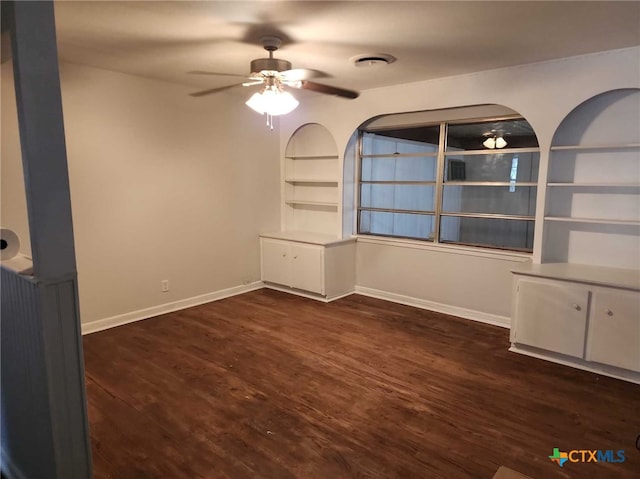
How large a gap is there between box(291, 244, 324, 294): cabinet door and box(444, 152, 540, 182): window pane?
5.64ft

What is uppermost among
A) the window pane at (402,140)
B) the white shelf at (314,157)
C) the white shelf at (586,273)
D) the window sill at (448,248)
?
the window pane at (402,140)

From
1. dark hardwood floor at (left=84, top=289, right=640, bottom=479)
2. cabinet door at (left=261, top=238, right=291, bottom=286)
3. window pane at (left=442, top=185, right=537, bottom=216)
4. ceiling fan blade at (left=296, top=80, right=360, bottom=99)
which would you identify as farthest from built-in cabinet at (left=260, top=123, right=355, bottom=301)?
ceiling fan blade at (left=296, top=80, right=360, bottom=99)

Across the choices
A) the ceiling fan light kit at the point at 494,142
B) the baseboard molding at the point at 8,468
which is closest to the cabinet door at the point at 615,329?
the ceiling fan light kit at the point at 494,142

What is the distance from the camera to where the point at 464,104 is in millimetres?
4125

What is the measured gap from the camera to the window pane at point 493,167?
13.3 ft

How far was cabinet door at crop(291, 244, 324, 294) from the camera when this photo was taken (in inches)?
194

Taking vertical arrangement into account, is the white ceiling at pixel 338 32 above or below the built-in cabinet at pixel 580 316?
above

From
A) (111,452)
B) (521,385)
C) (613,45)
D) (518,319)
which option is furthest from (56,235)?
(613,45)

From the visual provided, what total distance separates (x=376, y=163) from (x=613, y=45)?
2635 mm

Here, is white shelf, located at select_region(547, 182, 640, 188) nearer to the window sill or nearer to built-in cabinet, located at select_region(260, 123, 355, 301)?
the window sill

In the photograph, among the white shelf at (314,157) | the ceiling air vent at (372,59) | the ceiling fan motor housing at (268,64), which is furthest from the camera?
the white shelf at (314,157)

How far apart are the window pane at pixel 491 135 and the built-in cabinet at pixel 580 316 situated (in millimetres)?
1259

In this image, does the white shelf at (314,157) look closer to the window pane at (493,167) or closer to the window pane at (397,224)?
the window pane at (397,224)

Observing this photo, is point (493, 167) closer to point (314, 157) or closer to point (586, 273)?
point (586, 273)
